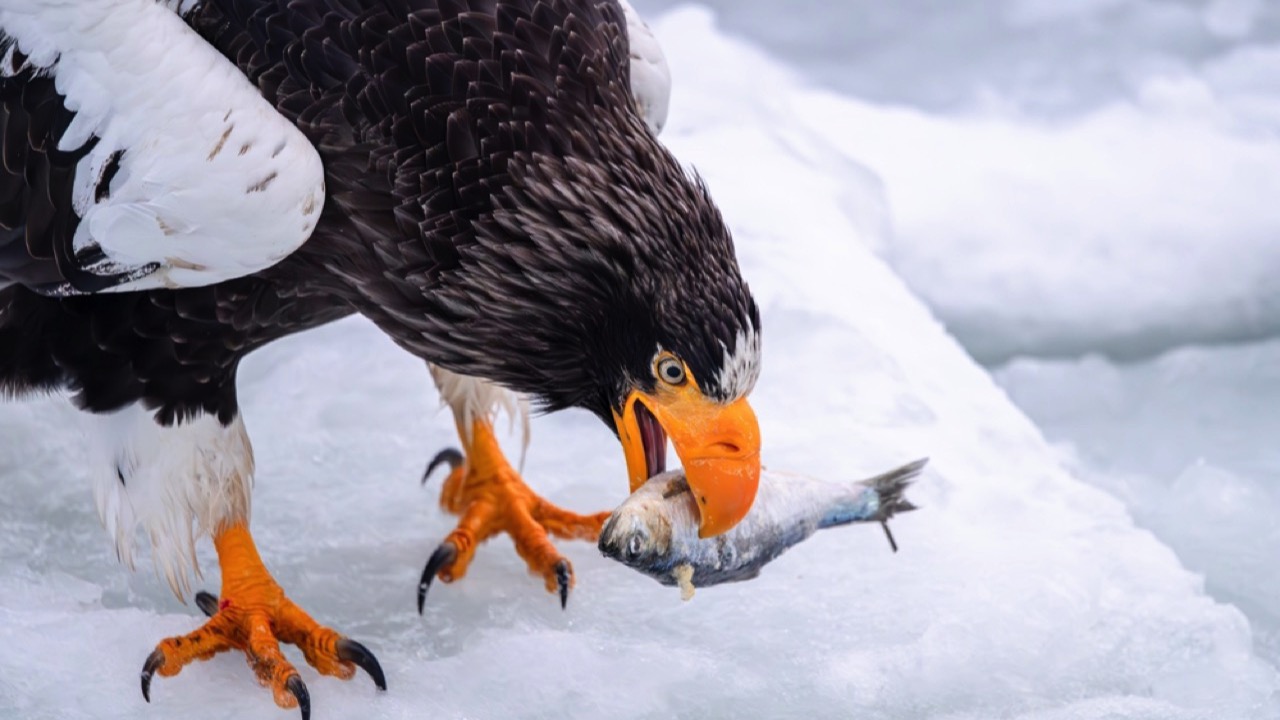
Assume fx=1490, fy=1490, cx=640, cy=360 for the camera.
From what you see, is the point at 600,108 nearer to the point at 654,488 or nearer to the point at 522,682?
the point at 654,488

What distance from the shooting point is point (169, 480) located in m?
3.03

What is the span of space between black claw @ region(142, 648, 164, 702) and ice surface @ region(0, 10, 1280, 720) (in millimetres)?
28

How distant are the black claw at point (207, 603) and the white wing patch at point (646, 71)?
1.37m

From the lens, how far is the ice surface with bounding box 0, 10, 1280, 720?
2857mm

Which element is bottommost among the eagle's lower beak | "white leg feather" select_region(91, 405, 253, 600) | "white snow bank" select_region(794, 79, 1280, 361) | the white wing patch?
"white snow bank" select_region(794, 79, 1280, 361)

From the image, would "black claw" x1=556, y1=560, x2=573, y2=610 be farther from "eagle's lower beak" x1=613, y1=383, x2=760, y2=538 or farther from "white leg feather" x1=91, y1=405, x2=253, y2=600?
"eagle's lower beak" x1=613, y1=383, x2=760, y2=538

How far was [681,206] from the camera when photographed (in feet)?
8.30

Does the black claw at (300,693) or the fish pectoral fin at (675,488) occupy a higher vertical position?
the fish pectoral fin at (675,488)

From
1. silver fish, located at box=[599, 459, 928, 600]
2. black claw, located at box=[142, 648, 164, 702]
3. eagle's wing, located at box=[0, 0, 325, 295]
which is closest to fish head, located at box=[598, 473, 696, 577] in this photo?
silver fish, located at box=[599, 459, 928, 600]

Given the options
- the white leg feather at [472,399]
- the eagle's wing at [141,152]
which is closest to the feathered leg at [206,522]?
the eagle's wing at [141,152]

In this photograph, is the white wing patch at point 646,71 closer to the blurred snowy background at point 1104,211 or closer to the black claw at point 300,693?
the black claw at point 300,693

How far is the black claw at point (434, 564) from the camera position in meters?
3.19

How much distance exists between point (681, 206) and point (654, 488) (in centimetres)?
48

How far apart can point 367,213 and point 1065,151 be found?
408 cm
